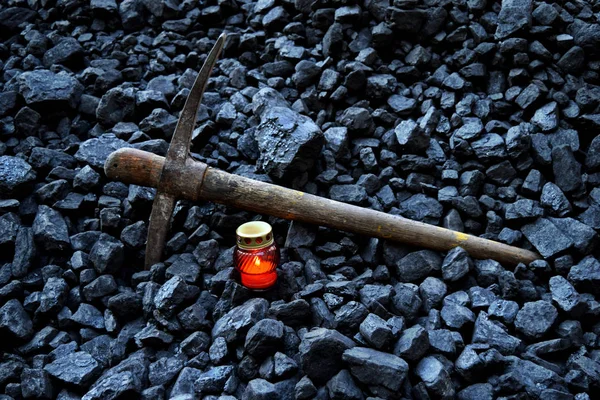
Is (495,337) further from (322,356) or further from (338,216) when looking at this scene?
(338,216)

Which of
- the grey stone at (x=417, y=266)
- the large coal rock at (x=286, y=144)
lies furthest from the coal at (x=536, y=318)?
the large coal rock at (x=286, y=144)

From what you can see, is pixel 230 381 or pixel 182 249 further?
pixel 182 249

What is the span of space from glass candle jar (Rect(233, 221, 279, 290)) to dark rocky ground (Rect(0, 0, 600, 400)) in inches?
3.3

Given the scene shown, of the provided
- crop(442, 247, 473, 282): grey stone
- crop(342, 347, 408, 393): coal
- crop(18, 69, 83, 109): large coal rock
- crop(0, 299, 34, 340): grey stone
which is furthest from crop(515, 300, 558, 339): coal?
crop(18, 69, 83, 109): large coal rock

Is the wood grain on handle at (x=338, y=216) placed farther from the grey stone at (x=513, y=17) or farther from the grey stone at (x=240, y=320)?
the grey stone at (x=513, y=17)

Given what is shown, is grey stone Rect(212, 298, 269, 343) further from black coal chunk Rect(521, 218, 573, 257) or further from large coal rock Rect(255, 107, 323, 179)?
black coal chunk Rect(521, 218, 573, 257)

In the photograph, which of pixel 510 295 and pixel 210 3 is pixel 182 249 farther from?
pixel 210 3

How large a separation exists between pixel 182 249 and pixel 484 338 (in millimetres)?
1730

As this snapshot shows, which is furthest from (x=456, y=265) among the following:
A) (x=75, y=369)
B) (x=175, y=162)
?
(x=75, y=369)

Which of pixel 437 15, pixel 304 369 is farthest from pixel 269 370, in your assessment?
pixel 437 15

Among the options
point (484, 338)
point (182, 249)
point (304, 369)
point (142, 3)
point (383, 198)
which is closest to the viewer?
point (304, 369)

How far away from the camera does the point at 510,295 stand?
115 inches

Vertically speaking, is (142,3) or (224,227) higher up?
(142,3)

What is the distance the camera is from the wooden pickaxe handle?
3.10 meters
